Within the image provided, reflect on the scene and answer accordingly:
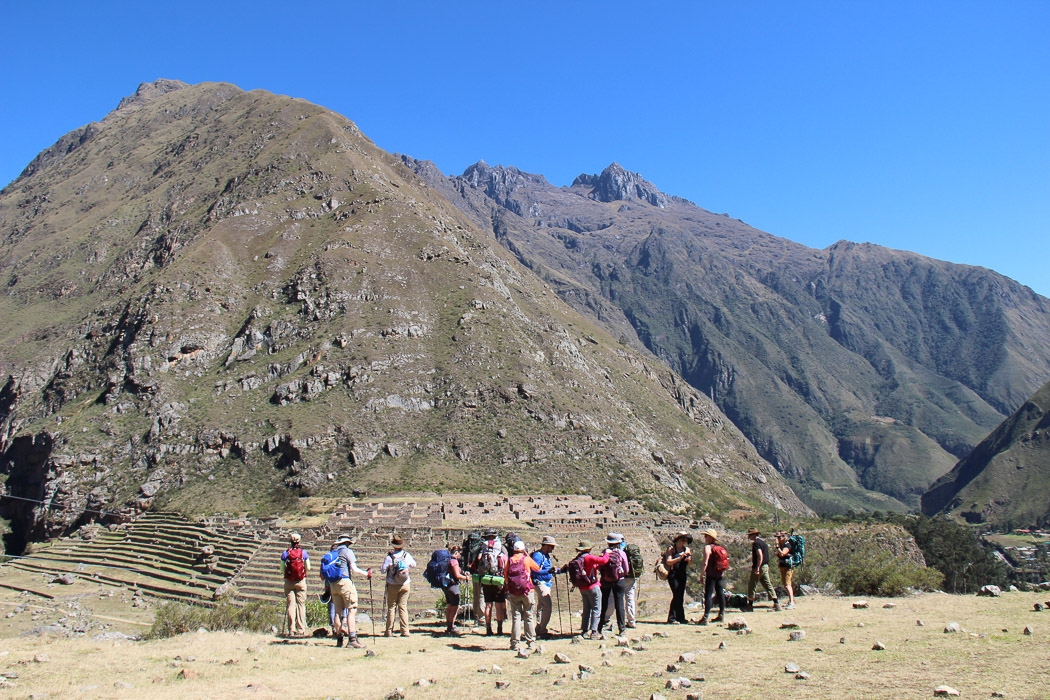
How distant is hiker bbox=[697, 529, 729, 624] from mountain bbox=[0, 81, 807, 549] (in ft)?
179

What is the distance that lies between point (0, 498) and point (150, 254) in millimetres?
46138

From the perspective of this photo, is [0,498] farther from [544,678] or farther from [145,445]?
[544,678]

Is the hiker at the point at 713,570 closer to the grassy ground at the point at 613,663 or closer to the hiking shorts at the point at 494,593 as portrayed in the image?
the grassy ground at the point at 613,663

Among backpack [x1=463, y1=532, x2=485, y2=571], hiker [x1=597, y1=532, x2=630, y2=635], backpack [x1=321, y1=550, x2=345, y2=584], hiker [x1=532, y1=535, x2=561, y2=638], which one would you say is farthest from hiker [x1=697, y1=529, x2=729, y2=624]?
backpack [x1=321, y1=550, x2=345, y2=584]

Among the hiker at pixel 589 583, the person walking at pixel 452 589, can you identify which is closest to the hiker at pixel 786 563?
the hiker at pixel 589 583

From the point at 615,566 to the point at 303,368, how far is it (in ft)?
244

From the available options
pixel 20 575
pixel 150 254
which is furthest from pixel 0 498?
pixel 150 254

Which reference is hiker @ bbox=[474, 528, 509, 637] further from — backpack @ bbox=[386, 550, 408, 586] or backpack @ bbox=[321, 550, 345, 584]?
backpack @ bbox=[321, 550, 345, 584]

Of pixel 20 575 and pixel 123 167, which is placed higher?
pixel 123 167

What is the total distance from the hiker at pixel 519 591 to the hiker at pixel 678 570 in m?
3.24

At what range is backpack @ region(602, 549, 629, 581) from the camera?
48.6ft

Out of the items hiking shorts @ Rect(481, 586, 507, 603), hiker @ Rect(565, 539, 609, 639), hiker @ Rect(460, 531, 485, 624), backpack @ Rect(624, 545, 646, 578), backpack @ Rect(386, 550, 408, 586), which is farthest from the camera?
hiker @ Rect(460, 531, 485, 624)

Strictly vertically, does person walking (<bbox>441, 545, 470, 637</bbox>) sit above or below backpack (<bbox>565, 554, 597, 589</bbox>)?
below

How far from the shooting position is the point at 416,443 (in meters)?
76.5
